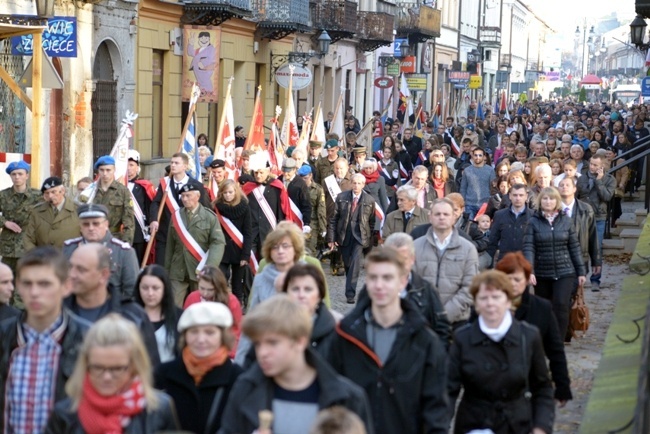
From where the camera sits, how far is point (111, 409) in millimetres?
4820

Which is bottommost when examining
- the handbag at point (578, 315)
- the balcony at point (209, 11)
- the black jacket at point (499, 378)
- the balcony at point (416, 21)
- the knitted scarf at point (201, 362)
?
the handbag at point (578, 315)

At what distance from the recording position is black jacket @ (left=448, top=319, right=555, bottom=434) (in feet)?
21.3

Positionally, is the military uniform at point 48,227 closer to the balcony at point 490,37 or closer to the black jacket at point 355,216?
the black jacket at point 355,216

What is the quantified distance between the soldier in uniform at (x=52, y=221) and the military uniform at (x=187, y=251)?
0.90 metres

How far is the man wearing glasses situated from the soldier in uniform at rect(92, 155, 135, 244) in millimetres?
5554

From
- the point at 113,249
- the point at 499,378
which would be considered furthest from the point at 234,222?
the point at 499,378

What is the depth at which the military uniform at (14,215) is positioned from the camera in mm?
12031

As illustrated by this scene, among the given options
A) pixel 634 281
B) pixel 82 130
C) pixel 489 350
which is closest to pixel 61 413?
pixel 489 350

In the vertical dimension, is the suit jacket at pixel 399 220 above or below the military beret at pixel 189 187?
below

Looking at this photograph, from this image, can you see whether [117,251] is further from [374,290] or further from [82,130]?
[82,130]

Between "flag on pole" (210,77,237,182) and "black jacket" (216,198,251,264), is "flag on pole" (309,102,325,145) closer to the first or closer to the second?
"flag on pole" (210,77,237,182)

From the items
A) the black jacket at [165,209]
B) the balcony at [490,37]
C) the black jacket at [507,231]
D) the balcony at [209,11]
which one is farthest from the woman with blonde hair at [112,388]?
the balcony at [490,37]

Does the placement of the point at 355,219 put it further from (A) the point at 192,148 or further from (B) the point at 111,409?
(B) the point at 111,409

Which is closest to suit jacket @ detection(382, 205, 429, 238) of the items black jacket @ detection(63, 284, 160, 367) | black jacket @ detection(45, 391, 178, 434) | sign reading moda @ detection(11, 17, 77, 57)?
black jacket @ detection(63, 284, 160, 367)
